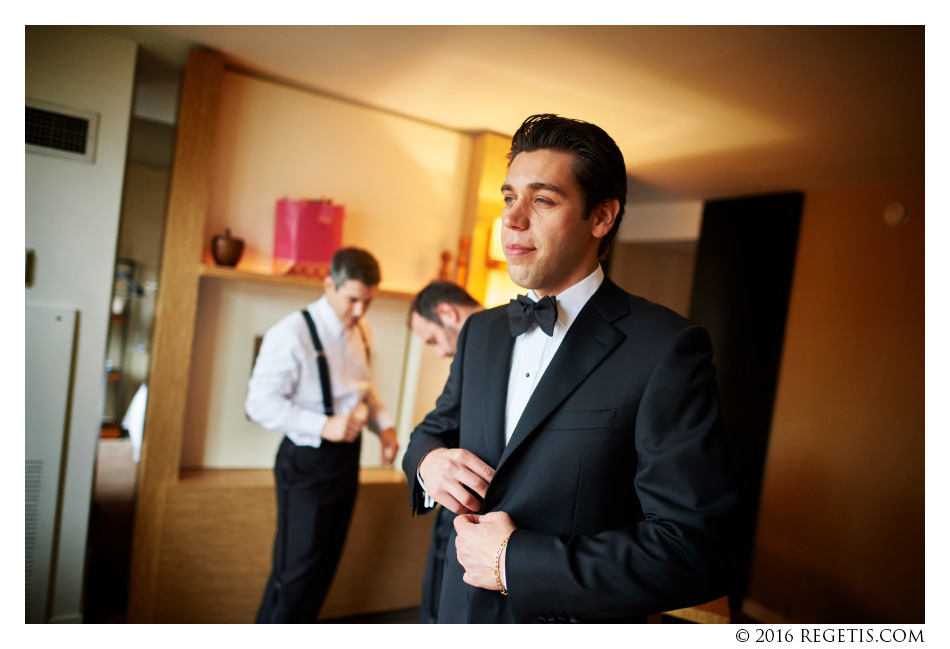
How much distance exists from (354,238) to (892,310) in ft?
10.2

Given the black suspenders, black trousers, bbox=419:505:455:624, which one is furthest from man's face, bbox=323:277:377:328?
black trousers, bbox=419:505:455:624

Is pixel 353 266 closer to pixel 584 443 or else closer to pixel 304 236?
pixel 304 236

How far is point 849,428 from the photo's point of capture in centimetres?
373

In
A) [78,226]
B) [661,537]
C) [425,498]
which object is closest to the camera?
[661,537]

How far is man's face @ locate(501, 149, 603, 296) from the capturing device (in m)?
0.90

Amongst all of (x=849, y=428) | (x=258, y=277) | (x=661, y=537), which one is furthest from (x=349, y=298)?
(x=849, y=428)

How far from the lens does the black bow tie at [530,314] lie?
99cm

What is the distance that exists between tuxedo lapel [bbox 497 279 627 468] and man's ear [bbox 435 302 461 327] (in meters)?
1.43

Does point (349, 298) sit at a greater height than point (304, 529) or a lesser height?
greater

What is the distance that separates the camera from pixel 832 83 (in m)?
2.27

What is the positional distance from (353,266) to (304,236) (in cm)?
65

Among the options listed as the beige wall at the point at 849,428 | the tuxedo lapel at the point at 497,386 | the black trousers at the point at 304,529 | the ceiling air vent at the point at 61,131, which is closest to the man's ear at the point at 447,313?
the black trousers at the point at 304,529
